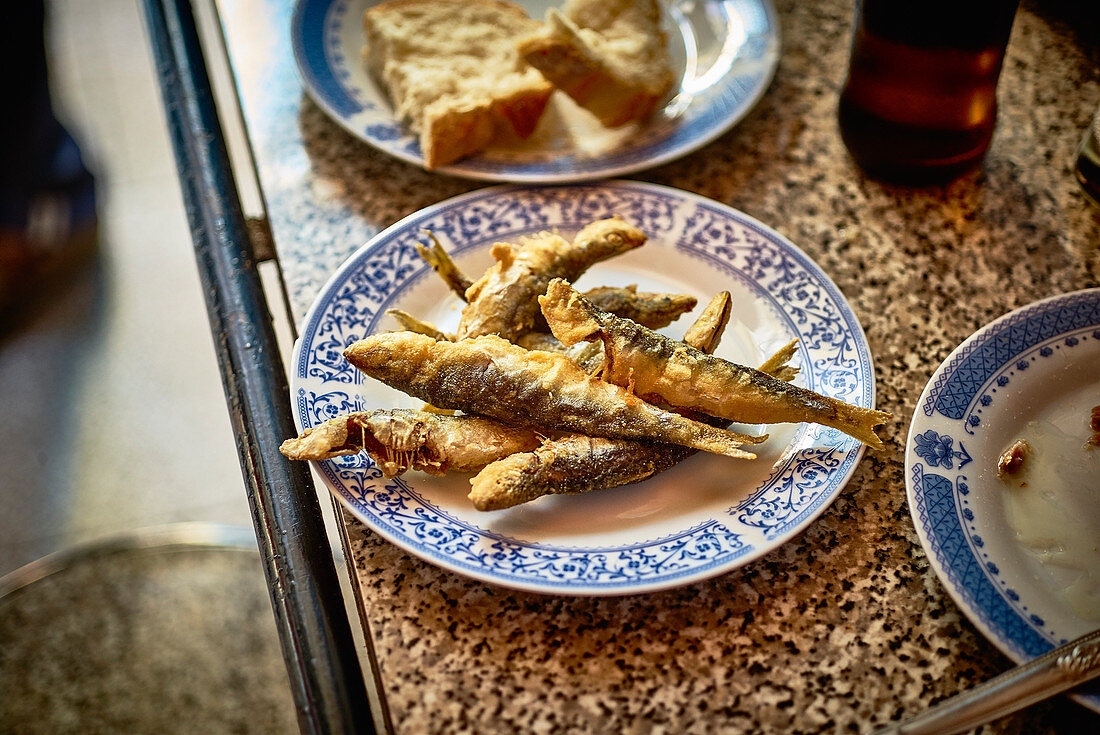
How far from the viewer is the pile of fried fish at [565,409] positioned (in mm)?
987

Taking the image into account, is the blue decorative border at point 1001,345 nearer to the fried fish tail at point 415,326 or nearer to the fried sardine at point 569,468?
the fried sardine at point 569,468

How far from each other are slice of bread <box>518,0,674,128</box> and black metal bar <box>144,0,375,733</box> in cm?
61

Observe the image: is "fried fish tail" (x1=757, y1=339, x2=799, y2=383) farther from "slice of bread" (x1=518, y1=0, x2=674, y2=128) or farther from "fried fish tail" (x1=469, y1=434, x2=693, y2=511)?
"slice of bread" (x1=518, y1=0, x2=674, y2=128)

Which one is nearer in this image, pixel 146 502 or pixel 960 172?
pixel 960 172

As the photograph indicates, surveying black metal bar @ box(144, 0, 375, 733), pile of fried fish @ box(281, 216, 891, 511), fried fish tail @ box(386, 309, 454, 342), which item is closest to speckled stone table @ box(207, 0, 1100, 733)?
black metal bar @ box(144, 0, 375, 733)

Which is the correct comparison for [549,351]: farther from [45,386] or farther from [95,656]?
[45,386]

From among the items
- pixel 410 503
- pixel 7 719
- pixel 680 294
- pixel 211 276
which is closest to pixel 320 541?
pixel 410 503

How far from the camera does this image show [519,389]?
104 cm

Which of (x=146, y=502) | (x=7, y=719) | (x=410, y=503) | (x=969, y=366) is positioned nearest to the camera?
(x=410, y=503)

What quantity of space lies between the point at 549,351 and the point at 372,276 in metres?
0.33

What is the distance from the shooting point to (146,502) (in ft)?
7.98

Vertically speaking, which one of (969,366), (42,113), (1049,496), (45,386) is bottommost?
(45,386)

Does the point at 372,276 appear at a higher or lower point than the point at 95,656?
higher

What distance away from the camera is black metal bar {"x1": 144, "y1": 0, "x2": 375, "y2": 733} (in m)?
0.94
